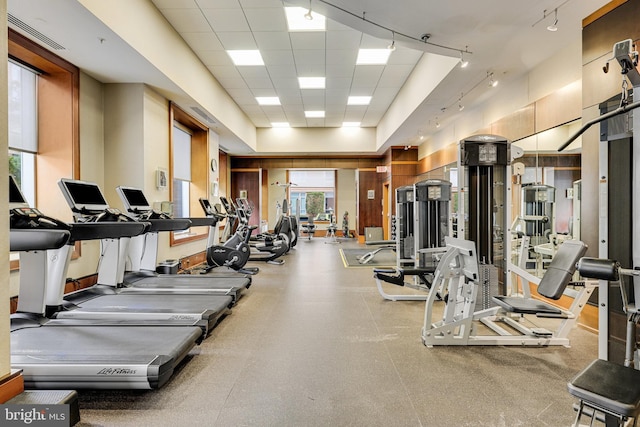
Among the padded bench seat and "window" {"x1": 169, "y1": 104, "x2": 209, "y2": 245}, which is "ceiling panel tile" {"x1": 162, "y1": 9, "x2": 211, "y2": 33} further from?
the padded bench seat

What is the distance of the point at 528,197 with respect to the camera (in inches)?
188

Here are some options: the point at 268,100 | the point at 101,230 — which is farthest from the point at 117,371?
the point at 268,100

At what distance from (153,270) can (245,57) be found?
4.23 metres

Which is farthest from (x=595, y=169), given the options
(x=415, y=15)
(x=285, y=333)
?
(x=285, y=333)

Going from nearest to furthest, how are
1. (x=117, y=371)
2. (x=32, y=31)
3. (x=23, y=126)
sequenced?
(x=117, y=371), (x=32, y=31), (x=23, y=126)

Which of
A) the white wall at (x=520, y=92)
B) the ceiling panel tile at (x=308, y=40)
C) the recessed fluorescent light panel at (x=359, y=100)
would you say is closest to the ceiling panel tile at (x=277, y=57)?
the ceiling panel tile at (x=308, y=40)

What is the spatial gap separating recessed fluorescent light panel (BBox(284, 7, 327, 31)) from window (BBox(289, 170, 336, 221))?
11.8 meters

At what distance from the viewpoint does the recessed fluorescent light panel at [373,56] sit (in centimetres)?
617

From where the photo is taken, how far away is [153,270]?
533cm

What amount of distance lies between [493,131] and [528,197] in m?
1.77

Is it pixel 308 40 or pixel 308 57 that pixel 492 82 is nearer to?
pixel 308 40

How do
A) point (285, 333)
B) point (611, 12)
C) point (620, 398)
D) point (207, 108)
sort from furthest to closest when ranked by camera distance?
point (207, 108) < point (285, 333) < point (611, 12) < point (620, 398)

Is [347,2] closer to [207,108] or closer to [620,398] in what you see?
[620,398]

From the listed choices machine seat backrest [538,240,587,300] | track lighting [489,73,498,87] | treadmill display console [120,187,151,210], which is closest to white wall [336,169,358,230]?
track lighting [489,73,498,87]
